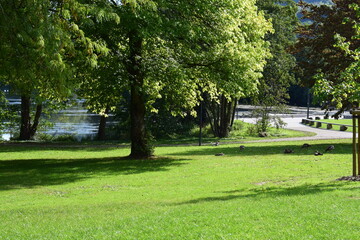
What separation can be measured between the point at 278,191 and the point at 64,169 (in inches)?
464

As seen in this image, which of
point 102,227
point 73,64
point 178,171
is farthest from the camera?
point 73,64

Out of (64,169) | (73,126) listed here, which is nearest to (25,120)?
(73,126)

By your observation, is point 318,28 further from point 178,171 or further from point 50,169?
point 50,169

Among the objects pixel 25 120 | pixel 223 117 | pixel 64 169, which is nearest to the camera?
pixel 64 169

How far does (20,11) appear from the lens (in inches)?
556

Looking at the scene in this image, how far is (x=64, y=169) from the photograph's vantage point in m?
22.6

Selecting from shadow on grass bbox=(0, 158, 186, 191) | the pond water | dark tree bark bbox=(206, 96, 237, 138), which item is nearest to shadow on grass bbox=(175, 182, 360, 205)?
shadow on grass bbox=(0, 158, 186, 191)

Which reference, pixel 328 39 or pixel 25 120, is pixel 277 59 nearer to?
pixel 328 39

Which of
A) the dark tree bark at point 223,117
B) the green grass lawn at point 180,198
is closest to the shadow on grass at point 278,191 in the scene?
the green grass lawn at point 180,198

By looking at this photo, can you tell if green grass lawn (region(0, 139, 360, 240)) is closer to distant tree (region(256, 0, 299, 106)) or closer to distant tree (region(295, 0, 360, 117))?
distant tree (region(295, 0, 360, 117))

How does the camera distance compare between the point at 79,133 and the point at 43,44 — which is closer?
the point at 43,44

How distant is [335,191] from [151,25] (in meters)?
12.4

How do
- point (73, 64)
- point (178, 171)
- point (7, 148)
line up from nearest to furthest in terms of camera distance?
point (178, 171), point (73, 64), point (7, 148)

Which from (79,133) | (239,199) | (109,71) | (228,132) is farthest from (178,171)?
(79,133)
